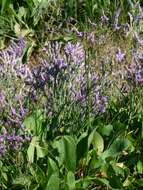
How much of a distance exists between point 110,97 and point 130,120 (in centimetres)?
19

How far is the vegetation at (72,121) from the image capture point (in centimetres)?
271

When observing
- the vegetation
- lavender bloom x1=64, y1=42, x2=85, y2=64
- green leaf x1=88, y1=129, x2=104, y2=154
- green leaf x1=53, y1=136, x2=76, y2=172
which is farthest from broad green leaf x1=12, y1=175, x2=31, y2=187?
lavender bloom x1=64, y1=42, x2=85, y2=64

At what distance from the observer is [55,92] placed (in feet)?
9.48

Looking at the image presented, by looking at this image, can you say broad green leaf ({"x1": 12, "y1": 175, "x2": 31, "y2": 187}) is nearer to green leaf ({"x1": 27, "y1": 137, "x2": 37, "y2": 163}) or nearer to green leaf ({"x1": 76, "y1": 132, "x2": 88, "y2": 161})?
green leaf ({"x1": 27, "y1": 137, "x2": 37, "y2": 163})

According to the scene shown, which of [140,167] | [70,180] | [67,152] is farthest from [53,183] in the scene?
[140,167]

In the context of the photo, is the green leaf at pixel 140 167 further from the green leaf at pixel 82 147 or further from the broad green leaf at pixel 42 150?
the broad green leaf at pixel 42 150

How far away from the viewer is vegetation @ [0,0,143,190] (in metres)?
2.71

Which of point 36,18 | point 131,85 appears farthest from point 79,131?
point 36,18

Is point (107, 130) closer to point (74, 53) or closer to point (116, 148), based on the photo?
point (116, 148)

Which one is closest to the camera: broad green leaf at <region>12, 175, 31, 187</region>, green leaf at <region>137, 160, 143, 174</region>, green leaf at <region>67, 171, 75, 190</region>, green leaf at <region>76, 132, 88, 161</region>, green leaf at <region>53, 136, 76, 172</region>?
broad green leaf at <region>12, 175, 31, 187</region>

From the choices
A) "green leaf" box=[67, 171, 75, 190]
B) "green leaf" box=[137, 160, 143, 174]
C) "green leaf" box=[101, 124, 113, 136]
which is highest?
"green leaf" box=[101, 124, 113, 136]

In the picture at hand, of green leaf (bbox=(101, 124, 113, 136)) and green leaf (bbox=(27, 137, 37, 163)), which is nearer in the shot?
green leaf (bbox=(27, 137, 37, 163))

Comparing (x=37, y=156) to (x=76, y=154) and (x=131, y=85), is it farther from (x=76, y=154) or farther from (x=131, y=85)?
(x=131, y=85)

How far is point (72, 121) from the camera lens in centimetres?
298
